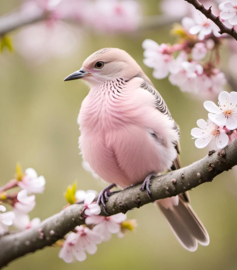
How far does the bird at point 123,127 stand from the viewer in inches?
86.9

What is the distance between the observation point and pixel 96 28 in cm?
453

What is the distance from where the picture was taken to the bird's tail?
252cm

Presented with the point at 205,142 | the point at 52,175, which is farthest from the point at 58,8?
the point at 205,142

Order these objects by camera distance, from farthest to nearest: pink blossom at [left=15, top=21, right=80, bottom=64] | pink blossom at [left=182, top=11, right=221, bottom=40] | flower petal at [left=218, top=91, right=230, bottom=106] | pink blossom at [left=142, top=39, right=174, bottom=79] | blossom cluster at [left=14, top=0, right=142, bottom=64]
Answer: pink blossom at [left=15, top=21, right=80, bottom=64] → blossom cluster at [left=14, top=0, right=142, bottom=64] → pink blossom at [left=142, top=39, right=174, bottom=79] → pink blossom at [left=182, top=11, right=221, bottom=40] → flower petal at [left=218, top=91, right=230, bottom=106]

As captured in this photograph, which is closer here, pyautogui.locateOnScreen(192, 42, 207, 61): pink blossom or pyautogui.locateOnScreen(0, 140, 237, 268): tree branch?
pyautogui.locateOnScreen(0, 140, 237, 268): tree branch

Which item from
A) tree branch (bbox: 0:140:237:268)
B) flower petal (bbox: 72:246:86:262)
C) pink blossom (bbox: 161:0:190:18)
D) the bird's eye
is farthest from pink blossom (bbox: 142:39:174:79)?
pink blossom (bbox: 161:0:190:18)

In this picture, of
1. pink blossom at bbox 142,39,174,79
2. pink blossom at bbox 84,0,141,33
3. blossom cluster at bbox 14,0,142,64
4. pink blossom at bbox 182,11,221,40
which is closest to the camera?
pink blossom at bbox 182,11,221,40

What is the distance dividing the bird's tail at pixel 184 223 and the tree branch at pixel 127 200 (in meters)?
0.65

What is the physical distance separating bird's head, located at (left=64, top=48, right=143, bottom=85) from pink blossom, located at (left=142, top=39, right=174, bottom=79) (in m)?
0.13

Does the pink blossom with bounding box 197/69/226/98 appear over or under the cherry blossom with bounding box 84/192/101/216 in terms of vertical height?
over

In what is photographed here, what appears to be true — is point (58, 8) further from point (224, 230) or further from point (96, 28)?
point (224, 230)

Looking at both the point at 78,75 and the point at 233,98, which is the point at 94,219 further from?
the point at 233,98

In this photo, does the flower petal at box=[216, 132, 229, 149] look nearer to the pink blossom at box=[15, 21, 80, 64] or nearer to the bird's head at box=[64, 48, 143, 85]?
the bird's head at box=[64, 48, 143, 85]

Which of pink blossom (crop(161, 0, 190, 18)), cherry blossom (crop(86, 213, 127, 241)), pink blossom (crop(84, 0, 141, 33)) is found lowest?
cherry blossom (crop(86, 213, 127, 241))
